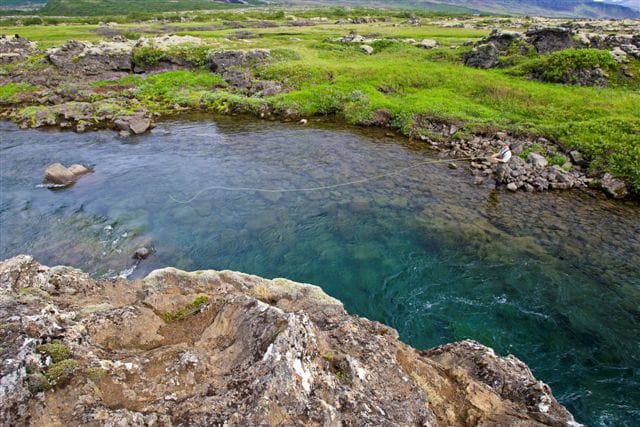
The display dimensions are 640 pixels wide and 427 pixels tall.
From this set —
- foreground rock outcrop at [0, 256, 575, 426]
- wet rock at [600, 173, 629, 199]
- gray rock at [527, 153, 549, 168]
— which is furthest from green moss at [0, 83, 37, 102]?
wet rock at [600, 173, 629, 199]

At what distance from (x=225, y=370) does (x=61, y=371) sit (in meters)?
2.94

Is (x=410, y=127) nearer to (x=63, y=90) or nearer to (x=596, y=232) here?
(x=596, y=232)

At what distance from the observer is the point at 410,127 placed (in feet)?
129

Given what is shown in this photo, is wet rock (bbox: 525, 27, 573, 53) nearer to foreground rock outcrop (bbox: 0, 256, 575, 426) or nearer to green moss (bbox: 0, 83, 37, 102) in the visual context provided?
foreground rock outcrop (bbox: 0, 256, 575, 426)

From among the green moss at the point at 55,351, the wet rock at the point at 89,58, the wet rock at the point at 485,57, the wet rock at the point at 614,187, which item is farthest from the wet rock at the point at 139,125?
the wet rock at the point at 485,57

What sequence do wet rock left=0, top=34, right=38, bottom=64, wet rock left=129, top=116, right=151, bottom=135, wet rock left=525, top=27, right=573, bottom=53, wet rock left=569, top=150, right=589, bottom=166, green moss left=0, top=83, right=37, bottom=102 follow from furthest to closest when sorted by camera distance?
1. wet rock left=0, top=34, right=38, bottom=64
2. wet rock left=525, top=27, right=573, bottom=53
3. green moss left=0, top=83, right=37, bottom=102
4. wet rock left=129, top=116, right=151, bottom=135
5. wet rock left=569, top=150, right=589, bottom=166

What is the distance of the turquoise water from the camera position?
1642 centimetres

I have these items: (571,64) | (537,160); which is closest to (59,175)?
(537,160)

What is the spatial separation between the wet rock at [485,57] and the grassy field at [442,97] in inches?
92.3

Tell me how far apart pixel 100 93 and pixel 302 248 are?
4411cm

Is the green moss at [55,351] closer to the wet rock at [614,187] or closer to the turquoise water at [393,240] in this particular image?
the turquoise water at [393,240]

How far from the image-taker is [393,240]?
22.7 metres

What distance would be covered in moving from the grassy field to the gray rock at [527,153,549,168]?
3.44 metres

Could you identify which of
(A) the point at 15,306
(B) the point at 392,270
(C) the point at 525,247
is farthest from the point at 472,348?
(C) the point at 525,247
